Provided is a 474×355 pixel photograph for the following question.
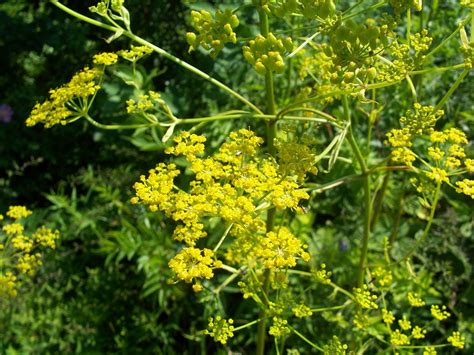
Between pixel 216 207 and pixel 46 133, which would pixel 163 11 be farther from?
pixel 216 207

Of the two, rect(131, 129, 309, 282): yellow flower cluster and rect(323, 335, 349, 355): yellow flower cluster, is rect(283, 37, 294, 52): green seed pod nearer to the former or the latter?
rect(131, 129, 309, 282): yellow flower cluster

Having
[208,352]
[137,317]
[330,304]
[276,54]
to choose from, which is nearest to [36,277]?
[137,317]

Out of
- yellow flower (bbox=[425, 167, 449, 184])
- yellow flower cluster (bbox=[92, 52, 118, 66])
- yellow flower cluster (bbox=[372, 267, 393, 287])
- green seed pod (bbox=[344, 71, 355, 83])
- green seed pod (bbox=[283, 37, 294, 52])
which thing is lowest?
yellow flower cluster (bbox=[372, 267, 393, 287])

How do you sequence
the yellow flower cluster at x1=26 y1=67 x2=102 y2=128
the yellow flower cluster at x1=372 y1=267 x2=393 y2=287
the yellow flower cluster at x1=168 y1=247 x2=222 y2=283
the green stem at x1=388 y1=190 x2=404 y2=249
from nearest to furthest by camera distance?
the yellow flower cluster at x1=168 y1=247 x2=222 y2=283 < the yellow flower cluster at x1=26 y1=67 x2=102 y2=128 < the yellow flower cluster at x1=372 y1=267 x2=393 y2=287 < the green stem at x1=388 y1=190 x2=404 y2=249

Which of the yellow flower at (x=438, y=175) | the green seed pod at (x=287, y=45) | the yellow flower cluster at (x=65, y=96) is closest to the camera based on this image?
the green seed pod at (x=287, y=45)

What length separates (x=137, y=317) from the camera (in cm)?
284

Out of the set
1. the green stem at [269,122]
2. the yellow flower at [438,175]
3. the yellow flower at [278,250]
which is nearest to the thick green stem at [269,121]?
the green stem at [269,122]

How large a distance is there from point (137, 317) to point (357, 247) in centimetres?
115

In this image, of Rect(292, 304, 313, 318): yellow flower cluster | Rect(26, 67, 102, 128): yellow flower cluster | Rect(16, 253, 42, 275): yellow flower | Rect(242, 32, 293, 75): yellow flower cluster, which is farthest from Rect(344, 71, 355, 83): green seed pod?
Rect(16, 253, 42, 275): yellow flower

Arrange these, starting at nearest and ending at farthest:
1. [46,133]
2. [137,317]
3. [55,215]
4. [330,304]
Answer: [330,304] < [137,317] < [55,215] < [46,133]

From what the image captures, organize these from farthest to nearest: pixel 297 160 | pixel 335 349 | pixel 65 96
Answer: pixel 65 96 → pixel 335 349 → pixel 297 160

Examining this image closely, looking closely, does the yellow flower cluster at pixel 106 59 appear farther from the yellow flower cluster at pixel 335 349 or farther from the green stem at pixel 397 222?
the green stem at pixel 397 222

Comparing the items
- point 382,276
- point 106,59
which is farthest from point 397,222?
point 106,59

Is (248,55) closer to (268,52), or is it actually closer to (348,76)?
(268,52)
